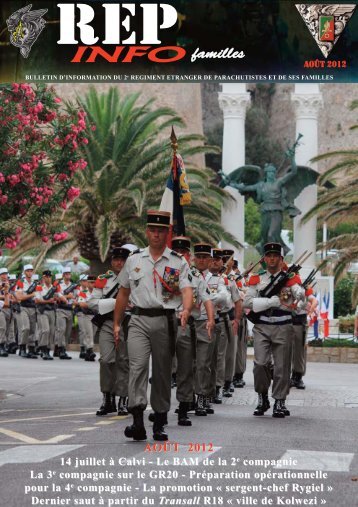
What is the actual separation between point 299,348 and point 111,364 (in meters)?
5.76

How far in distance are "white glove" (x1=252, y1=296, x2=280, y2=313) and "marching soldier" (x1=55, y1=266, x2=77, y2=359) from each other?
15623 mm

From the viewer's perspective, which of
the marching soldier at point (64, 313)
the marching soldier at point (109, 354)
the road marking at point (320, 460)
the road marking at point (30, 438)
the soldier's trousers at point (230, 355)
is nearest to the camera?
the road marking at point (320, 460)

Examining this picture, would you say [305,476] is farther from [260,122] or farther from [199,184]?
[260,122]

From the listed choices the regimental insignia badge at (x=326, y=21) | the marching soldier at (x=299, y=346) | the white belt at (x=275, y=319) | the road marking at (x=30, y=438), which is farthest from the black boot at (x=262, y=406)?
the regimental insignia badge at (x=326, y=21)

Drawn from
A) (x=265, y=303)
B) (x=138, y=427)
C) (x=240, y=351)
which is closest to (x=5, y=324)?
(x=240, y=351)

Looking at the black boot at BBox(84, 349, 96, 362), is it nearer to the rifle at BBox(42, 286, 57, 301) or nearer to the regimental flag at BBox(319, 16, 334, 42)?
the rifle at BBox(42, 286, 57, 301)

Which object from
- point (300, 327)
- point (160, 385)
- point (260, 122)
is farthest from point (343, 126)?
point (160, 385)

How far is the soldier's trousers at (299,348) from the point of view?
1972 centimetres

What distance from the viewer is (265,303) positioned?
14.0 metres

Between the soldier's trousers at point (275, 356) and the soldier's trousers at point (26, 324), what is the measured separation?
15.6 m

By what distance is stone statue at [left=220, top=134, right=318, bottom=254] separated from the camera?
141 ft

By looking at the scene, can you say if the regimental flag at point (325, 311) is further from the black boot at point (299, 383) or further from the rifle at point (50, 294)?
the black boot at point (299, 383)

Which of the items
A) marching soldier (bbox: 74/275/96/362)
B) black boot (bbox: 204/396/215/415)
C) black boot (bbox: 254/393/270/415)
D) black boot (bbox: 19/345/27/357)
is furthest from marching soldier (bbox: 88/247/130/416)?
black boot (bbox: 19/345/27/357)

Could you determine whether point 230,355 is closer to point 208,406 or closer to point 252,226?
point 208,406
